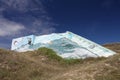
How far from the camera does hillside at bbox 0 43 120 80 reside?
1823cm

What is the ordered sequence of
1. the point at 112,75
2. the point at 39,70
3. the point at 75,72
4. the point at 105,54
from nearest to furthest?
the point at 112,75 → the point at 75,72 → the point at 39,70 → the point at 105,54

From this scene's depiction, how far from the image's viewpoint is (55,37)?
31328 millimetres

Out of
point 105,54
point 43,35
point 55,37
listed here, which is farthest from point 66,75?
point 43,35

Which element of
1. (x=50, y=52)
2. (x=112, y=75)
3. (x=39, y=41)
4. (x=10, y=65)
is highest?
(x=39, y=41)

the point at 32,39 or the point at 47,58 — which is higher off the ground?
the point at 32,39

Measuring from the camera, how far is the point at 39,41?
32250mm

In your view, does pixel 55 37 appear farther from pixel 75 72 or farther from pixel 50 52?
pixel 75 72

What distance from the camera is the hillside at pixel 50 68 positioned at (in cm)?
1823

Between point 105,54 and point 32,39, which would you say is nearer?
point 105,54

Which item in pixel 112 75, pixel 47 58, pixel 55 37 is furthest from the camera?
pixel 55 37

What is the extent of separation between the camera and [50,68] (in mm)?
23031

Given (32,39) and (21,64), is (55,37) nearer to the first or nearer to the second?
(32,39)

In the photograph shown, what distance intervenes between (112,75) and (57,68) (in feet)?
22.8

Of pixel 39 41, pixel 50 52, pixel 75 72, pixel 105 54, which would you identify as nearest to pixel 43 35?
pixel 39 41
